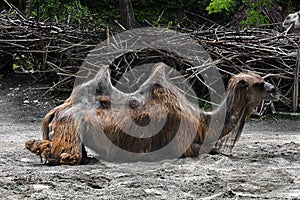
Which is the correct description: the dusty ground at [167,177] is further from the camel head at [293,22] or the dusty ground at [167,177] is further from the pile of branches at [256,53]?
the camel head at [293,22]

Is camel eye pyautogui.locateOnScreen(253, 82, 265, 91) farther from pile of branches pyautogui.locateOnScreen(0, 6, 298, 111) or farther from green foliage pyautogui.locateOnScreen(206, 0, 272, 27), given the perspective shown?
green foliage pyautogui.locateOnScreen(206, 0, 272, 27)

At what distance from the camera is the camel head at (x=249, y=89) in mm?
4809

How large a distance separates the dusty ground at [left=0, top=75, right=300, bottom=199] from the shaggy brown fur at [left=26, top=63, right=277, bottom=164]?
0.15 meters

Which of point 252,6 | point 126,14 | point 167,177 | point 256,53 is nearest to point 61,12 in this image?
point 126,14

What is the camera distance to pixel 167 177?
3.69 meters

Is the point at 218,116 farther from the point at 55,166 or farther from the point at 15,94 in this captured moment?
the point at 15,94

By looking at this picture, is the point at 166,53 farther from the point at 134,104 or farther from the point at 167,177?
the point at 167,177

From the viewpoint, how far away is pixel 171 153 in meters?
4.63

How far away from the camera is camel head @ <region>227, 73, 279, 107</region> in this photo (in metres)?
4.81

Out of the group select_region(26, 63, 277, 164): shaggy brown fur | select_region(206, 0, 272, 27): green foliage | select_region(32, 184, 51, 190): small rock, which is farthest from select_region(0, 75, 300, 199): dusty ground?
select_region(206, 0, 272, 27): green foliage

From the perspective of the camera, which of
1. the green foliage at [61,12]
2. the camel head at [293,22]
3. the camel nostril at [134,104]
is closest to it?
the camel nostril at [134,104]

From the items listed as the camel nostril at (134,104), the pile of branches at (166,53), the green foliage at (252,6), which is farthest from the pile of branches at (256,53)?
the camel nostril at (134,104)

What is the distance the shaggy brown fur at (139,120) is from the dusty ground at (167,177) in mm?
154

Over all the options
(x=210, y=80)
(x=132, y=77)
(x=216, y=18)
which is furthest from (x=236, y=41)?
(x=216, y=18)
